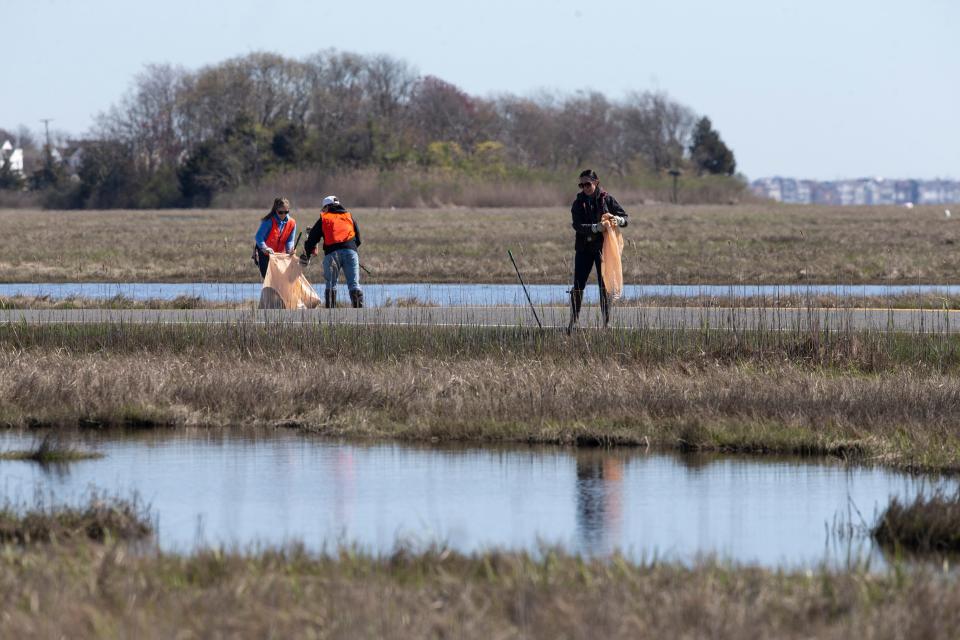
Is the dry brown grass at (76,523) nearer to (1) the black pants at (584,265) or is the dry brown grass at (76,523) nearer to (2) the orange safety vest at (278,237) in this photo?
→ (1) the black pants at (584,265)

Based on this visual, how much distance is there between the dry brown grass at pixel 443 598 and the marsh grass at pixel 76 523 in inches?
22.5

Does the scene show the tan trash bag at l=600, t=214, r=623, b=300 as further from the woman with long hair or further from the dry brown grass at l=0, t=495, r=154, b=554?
the dry brown grass at l=0, t=495, r=154, b=554

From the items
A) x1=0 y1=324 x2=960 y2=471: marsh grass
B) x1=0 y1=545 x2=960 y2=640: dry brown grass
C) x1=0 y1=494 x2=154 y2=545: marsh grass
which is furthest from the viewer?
x1=0 y1=324 x2=960 y2=471: marsh grass

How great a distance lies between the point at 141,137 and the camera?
366 feet

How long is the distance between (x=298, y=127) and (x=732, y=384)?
8599cm

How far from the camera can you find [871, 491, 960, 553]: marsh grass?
8906 millimetres

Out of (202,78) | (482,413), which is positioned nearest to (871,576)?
(482,413)

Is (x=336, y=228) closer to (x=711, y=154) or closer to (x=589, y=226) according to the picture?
(x=589, y=226)

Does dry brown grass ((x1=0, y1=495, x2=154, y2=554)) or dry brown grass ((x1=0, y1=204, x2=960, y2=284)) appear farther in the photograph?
dry brown grass ((x1=0, y1=204, x2=960, y2=284))

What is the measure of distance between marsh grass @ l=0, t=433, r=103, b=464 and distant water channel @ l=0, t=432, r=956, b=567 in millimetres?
172

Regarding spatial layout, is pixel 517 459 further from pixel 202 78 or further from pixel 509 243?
pixel 202 78

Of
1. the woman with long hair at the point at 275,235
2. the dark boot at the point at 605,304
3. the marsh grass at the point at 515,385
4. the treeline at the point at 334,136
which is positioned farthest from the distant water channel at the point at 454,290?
the treeline at the point at 334,136

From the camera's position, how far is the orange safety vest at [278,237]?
2064 centimetres

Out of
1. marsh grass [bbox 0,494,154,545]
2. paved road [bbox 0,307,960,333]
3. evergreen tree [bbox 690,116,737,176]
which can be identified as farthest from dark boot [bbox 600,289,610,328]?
evergreen tree [bbox 690,116,737,176]
